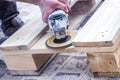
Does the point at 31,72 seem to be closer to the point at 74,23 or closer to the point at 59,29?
the point at 59,29

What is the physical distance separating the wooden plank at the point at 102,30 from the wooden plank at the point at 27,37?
0.84 ft

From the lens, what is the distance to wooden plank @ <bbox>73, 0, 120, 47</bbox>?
1265mm

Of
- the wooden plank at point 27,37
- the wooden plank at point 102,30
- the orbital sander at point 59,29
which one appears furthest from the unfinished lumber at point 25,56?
the wooden plank at point 102,30

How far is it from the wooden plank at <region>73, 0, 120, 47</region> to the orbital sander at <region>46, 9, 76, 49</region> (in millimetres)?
72

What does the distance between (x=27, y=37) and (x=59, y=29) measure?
22 centimetres

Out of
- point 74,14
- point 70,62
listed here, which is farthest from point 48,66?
point 74,14

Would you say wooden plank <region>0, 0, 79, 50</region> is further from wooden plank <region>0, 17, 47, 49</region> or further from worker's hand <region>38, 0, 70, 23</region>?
worker's hand <region>38, 0, 70, 23</region>

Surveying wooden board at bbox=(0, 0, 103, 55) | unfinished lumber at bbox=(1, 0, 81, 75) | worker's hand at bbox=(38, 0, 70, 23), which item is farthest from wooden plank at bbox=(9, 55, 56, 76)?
worker's hand at bbox=(38, 0, 70, 23)

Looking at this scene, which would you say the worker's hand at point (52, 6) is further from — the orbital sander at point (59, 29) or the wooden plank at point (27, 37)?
the wooden plank at point (27, 37)

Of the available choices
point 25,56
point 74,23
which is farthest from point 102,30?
point 74,23

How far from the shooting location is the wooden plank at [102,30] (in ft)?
4.15

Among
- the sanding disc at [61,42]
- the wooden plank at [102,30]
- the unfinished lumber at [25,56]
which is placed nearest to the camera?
the wooden plank at [102,30]

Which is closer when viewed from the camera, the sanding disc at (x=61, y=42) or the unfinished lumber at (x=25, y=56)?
the sanding disc at (x=61, y=42)

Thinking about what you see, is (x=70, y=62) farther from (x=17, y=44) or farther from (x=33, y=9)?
(x=33, y=9)
